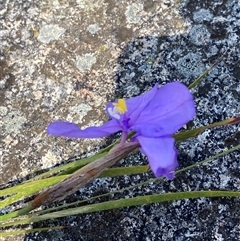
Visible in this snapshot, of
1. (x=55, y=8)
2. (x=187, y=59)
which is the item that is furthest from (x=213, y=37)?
(x=55, y=8)

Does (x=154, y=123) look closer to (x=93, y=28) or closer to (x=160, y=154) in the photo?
(x=160, y=154)

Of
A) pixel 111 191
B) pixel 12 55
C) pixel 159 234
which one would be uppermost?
pixel 12 55

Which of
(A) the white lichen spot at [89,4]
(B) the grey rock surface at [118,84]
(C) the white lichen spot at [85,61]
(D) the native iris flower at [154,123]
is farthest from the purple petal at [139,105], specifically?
(A) the white lichen spot at [89,4]

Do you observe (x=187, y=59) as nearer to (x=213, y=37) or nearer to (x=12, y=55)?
(x=213, y=37)

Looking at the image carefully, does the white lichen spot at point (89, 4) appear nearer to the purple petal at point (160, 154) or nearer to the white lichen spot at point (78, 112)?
the white lichen spot at point (78, 112)

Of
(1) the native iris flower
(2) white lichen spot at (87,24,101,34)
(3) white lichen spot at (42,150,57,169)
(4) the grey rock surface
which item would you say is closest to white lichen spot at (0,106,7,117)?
(4) the grey rock surface

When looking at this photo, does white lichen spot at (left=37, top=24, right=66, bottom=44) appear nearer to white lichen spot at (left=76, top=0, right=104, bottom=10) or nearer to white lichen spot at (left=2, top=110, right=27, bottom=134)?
white lichen spot at (left=76, top=0, right=104, bottom=10)
